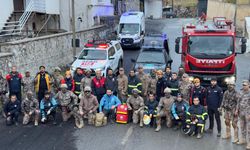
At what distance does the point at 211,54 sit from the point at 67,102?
6.66 metres

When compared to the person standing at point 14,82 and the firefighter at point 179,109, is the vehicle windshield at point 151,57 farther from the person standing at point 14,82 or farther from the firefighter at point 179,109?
A: the person standing at point 14,82

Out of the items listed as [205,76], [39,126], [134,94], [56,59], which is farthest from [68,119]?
[56,59]

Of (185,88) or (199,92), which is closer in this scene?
(199,92)

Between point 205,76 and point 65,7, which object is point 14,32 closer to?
point 65,7

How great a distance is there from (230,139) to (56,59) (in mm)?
12744

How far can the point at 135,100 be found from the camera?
11.4 meters

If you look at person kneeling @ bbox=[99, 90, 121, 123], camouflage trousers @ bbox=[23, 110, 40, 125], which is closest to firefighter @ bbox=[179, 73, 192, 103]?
person kneeling @ bbox=[99, 90, 121, 123]

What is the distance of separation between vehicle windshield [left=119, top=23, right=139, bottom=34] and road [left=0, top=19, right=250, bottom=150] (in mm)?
16757

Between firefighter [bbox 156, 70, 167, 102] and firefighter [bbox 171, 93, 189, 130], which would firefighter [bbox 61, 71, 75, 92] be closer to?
firefighter [bbox 156, 70, 167, 102]

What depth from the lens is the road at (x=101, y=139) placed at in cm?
959

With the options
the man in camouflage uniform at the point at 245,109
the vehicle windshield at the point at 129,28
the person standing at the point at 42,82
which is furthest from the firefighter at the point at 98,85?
the vehicle windshield at the point at 129,28

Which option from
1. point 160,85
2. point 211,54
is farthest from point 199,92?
point 211,54

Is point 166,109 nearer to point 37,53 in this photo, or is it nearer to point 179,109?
point 179,109

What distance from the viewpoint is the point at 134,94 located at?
1130 cm
